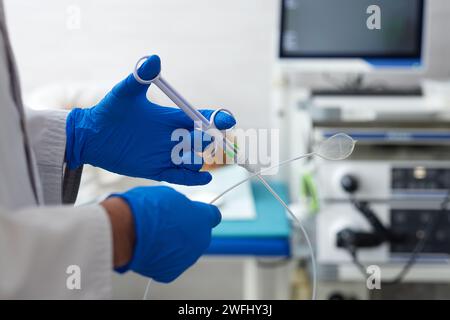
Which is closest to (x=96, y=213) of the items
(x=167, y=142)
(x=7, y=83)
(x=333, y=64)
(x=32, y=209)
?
(x=32, y=209)

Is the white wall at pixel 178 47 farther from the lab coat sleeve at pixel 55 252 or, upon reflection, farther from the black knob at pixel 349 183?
the lab coat sleeve at pixel 55 252

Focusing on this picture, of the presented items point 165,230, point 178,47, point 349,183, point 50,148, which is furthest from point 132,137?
point 178,47

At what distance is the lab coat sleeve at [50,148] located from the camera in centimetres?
82

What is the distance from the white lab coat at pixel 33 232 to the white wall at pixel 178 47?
1.16 m

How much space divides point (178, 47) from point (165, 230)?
132 cm

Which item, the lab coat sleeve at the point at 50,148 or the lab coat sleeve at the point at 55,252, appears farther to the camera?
the lab coat sleeve at the point at 50,148

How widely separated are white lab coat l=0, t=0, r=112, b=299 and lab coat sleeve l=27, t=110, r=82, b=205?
118 millimetres

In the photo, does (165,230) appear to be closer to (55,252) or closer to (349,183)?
(55,252)

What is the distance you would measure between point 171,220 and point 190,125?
0.77 ft

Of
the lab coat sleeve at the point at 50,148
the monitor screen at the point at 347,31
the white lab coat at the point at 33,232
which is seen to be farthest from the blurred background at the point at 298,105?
the white lab coat at the point at 33,232

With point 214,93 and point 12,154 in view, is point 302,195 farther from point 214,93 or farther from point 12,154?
point 12,154

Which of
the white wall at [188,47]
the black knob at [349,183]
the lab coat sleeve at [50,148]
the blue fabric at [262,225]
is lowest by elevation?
the blue fabric at [262,225]

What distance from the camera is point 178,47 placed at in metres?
1.90

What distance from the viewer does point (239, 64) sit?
1.95m
